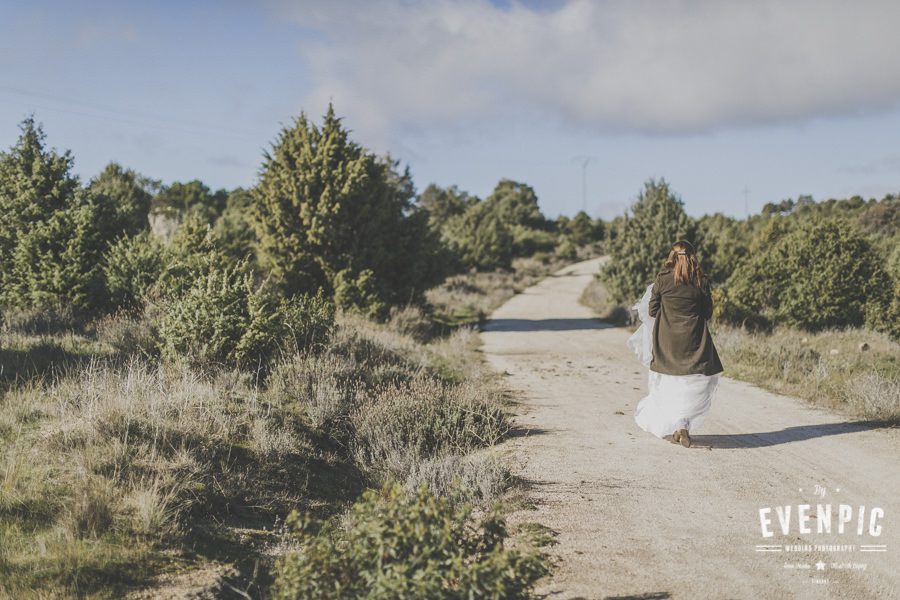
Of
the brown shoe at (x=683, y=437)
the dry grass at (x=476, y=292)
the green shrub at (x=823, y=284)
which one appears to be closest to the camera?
the brown shoe at (x=683, y=437)

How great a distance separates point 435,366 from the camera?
41.5ft

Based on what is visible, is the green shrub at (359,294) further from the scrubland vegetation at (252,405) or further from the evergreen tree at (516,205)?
the evergreen tree at (516,205)

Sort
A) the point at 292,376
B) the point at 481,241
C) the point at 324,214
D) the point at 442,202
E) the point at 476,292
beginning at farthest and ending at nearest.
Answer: the point at 442,202 < the point at 481,241 < the point at 476,292 < the point at 324,214 < the point at 292,376

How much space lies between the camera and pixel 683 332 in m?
7.84

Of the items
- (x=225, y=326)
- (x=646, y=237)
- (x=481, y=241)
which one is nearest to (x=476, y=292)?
(x=481, y=241)

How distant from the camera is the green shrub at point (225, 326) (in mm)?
9500

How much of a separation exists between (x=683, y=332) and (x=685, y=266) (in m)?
0.80

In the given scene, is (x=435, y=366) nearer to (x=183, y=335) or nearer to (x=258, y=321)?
(x=258, y=321)

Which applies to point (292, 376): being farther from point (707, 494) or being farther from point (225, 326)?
point (707, 494)

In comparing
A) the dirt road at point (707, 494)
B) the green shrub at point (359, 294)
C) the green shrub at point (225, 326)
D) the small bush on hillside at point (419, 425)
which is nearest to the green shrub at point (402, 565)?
the dirt road at point (707, 494)

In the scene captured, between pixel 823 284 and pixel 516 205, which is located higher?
pixel 516 205

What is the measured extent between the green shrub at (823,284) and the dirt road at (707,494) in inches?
316

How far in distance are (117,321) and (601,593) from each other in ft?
32.5

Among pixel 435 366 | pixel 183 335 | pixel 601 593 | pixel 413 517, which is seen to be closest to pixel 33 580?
pixel 413 517
